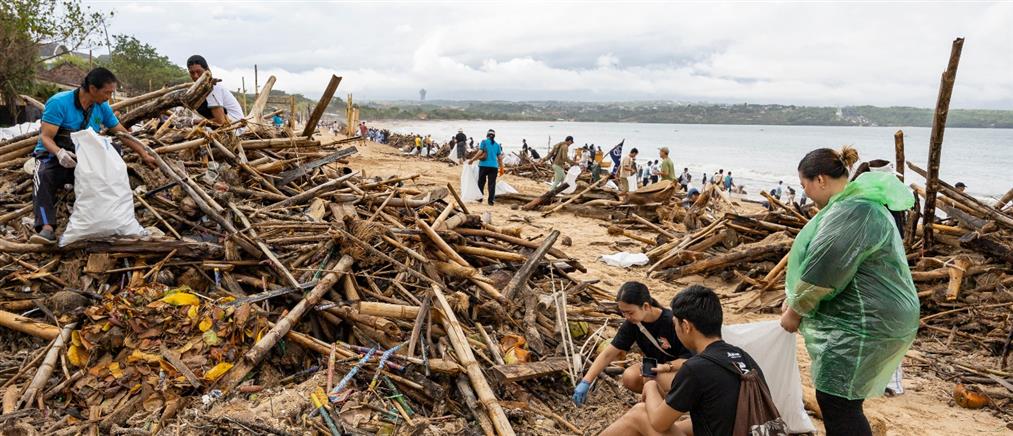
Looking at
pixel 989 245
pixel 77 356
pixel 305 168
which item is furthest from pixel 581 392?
pixel 989 245

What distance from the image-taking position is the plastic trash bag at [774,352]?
3.37 meters

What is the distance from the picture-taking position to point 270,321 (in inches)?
155

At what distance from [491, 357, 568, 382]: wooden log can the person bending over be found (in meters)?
0.28

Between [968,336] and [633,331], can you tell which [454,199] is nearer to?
[633,331]

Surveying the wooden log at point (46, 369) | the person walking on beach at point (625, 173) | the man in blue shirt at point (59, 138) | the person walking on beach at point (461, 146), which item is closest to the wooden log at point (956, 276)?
the person walking on beach at point (625, 173)

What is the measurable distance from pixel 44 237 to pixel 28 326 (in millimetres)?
751

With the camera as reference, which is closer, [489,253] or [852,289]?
[852,289]

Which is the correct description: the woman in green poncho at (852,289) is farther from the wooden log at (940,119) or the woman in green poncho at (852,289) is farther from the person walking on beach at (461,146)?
the person walking on beach at (461,146)

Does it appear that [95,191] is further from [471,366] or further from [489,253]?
[489,253]

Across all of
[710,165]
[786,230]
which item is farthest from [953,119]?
[786,230]

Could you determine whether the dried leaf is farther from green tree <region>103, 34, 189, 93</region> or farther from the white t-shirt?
green tree <region>103, 34, 189, 93</region>

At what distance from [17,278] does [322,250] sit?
2.11 meters

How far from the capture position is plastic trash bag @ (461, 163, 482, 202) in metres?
12.5

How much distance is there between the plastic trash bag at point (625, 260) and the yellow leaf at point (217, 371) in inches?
242
